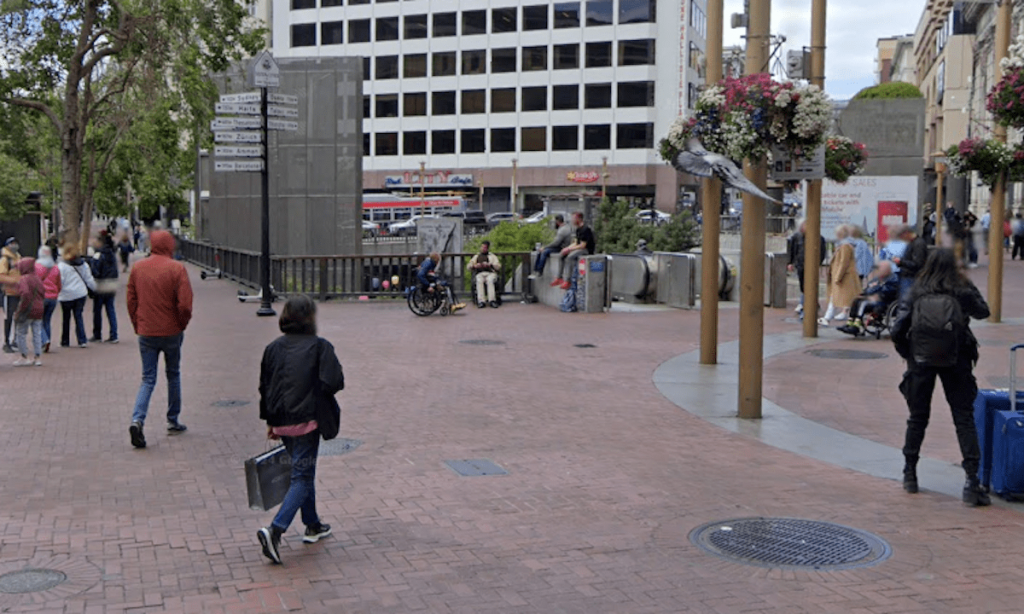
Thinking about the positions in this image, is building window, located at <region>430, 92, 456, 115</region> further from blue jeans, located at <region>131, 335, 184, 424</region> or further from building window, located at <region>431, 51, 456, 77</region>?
blue jeans, located at <region>131, 335, 184, 424</region>

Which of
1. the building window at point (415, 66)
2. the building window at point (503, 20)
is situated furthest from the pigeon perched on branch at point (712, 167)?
the building window at point (415, 66)

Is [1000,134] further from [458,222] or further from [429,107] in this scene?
[429,107]

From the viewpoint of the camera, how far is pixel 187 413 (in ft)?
35.0

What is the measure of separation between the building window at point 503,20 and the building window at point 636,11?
7360 millimetres

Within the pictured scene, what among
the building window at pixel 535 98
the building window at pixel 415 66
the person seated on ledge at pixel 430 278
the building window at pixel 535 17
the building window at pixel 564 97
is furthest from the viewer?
the building window at pixel 415 66

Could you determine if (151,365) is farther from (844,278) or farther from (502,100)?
(502,100)

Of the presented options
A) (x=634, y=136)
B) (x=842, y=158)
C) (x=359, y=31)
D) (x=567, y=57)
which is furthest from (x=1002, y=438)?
(x=359, y=31)

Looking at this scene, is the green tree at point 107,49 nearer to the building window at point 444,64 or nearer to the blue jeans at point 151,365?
the blue jeans at point 151,365

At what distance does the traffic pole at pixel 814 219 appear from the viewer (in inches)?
602

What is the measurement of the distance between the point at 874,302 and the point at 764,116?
25.5 feet

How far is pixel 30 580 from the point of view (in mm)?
5797

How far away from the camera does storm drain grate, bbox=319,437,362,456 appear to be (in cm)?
895

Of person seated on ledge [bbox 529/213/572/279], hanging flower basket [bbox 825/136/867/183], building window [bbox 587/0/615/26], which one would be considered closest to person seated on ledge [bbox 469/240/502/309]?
person seated on ledge [bbox 529/213/572/279]

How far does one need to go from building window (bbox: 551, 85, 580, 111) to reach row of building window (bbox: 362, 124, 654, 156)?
4.68 ft
